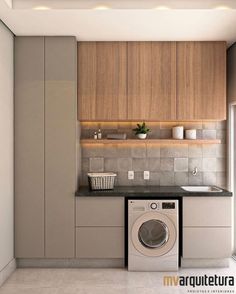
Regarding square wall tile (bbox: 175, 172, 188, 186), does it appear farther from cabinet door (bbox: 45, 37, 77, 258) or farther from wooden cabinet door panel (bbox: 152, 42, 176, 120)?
cabinet door (bbox: 45, 37, 77, 258)

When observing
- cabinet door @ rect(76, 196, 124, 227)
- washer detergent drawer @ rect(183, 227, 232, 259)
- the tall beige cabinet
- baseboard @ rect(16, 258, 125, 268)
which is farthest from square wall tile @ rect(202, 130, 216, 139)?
baseboard @ rect(16, 258, 125, 268)

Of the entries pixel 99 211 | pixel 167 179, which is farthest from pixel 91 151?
pixel 167 179

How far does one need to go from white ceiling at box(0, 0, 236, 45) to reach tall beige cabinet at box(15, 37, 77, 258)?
1.24 ft

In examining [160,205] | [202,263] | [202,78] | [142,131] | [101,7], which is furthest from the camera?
[142,131]

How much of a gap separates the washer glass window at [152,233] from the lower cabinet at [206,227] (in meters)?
0.25

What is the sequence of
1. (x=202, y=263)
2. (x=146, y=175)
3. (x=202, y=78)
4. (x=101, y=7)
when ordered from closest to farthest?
(x=101, y=7) → (x=202, y=263) → (x=202, y=78) → (x=146, y=175)

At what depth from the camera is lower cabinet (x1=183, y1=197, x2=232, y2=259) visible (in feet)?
13.3

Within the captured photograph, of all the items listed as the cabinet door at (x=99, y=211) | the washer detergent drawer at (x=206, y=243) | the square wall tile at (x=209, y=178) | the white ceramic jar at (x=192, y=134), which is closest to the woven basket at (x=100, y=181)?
the cabinet door at (x=99, y=211)

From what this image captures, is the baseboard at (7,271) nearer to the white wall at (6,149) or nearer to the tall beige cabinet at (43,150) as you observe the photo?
the white wall at (6,149)

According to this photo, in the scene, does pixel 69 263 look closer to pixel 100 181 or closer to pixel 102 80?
pixel 100 181

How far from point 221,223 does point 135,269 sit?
1.08 metres

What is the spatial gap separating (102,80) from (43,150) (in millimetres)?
1071

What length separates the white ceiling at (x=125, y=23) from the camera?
3.41 m

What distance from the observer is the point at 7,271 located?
3.82m
